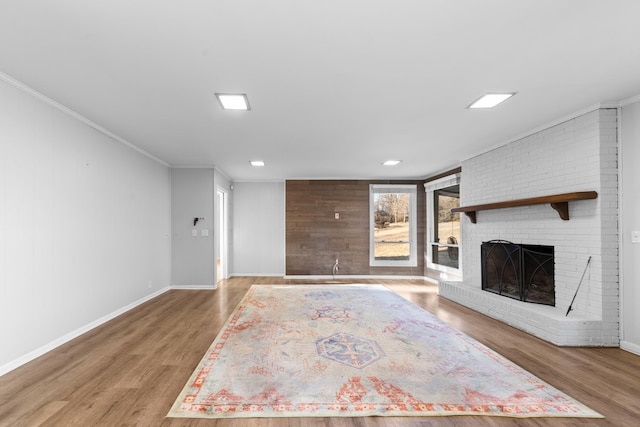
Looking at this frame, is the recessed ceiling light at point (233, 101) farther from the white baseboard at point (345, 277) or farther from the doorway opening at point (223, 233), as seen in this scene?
the white baseboard at point (345, 277)

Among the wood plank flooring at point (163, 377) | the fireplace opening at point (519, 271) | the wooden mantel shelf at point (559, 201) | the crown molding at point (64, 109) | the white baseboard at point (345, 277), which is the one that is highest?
the crown molding at point (64, 109)

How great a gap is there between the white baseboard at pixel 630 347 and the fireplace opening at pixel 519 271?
0.70m

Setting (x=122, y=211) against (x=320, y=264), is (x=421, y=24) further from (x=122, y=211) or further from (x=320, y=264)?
(x=320, y=264)

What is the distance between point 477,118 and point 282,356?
11.1ft

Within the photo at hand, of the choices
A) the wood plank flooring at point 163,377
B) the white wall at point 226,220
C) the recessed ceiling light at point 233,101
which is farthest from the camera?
the white wall at point 226,220

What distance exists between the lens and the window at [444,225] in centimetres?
644

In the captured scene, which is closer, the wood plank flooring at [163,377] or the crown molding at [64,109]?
the wood plank flooring at [163,377]

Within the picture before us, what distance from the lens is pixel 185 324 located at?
3930 millimetres

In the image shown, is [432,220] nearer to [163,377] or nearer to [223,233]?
[223,233]

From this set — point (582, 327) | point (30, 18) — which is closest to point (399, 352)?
point (582, 327)

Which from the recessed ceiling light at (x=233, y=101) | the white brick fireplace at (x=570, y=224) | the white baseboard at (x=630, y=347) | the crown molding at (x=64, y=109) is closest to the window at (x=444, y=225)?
the white brick fireplace at (x=570, y=224)

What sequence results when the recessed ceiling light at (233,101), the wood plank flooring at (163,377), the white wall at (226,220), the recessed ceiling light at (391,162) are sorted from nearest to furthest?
the wood plank flooring at (163,377), the recessed ceiling light at (233,101), the recessed ceiling light at (391,162), the white wall at (226,220)

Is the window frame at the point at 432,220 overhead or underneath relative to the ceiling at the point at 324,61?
underneath

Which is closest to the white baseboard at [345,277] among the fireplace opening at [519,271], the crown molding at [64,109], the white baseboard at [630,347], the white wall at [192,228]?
the white wall at [192,228]
